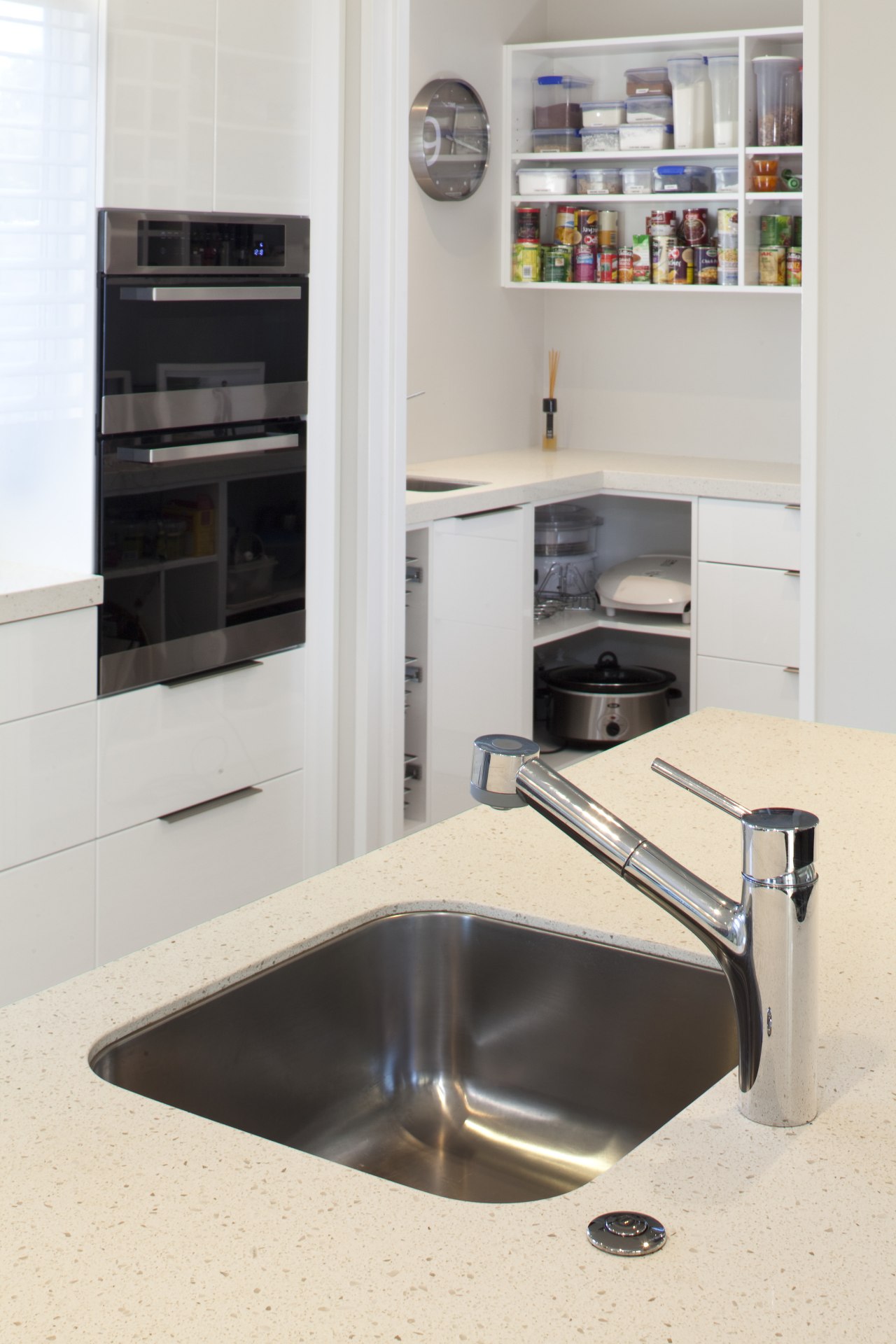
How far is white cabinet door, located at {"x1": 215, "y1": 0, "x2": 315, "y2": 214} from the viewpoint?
274 cm

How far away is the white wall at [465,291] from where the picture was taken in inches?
169

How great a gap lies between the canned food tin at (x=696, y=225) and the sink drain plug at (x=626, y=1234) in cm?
398

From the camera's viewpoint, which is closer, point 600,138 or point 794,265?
point 794,265

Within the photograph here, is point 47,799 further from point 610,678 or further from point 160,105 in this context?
point 610,678

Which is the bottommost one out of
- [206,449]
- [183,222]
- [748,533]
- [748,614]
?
[748,614]

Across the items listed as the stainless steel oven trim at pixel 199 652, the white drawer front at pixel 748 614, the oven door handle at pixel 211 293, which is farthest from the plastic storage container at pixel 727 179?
the stainless steel oven trim at pixel 199 652

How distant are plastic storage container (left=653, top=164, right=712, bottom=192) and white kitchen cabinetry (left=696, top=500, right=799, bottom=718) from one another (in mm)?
999

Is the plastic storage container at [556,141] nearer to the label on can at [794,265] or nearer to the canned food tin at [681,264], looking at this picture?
the canned food tin at [681,264]

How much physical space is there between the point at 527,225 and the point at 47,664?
8.78 feet

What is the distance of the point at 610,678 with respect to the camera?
177 inches

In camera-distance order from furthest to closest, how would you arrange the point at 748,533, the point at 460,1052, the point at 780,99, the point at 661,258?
1. the point at 661,258
2. the point at 780,99
3. the point at 748,533
4. the point at 460,1052

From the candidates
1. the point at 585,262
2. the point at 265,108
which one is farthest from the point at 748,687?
the point at 265,108

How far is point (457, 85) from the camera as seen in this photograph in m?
4.30

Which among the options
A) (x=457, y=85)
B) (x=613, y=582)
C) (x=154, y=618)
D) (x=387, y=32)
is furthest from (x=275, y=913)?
(x=457, y=85)
